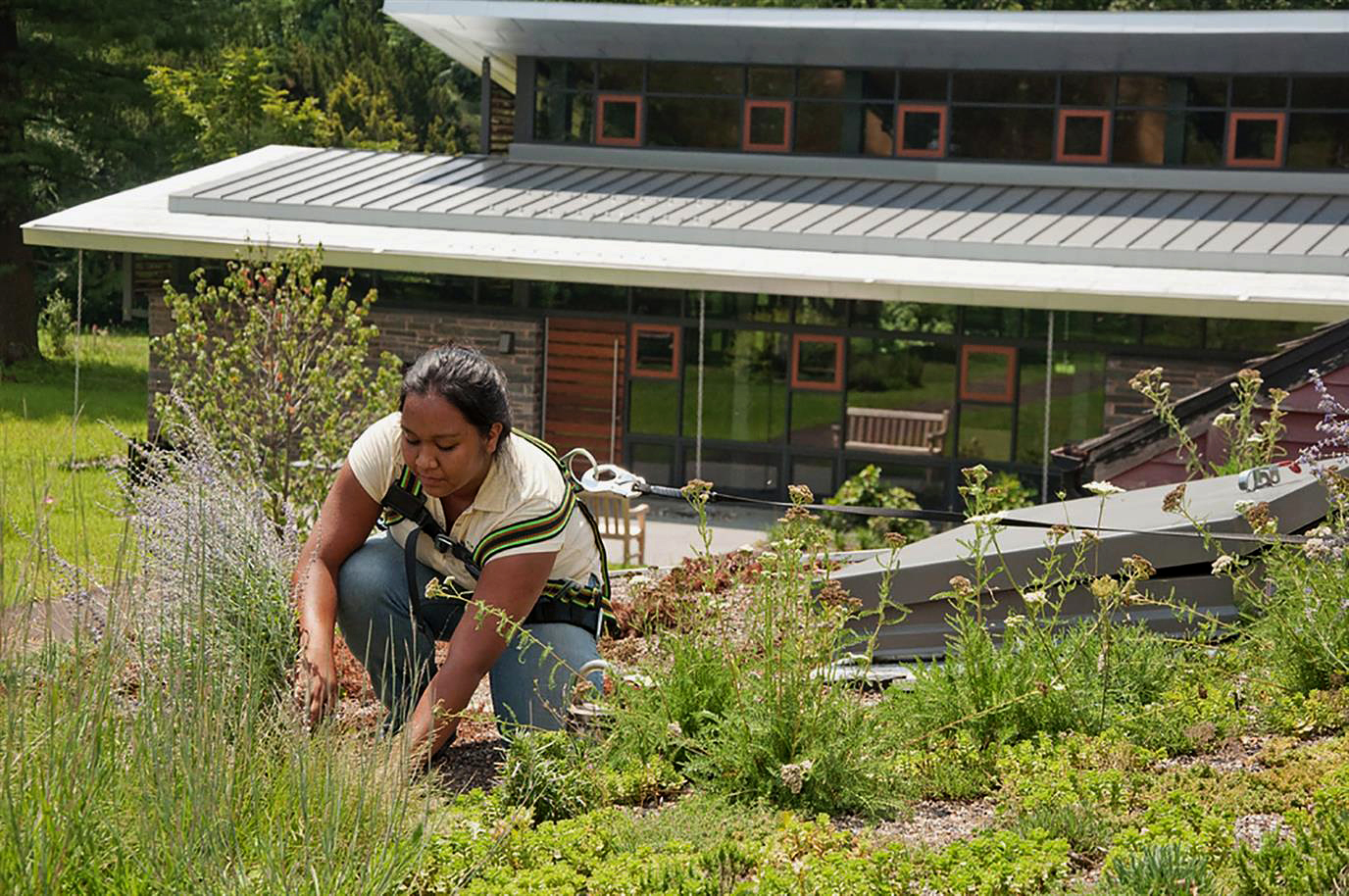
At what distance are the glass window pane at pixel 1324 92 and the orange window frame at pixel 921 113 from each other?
3.90 metres

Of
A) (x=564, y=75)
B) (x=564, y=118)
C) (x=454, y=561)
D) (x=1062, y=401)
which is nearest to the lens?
(x=454, y=561)

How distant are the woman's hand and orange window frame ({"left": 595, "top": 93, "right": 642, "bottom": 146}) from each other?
1648 cm

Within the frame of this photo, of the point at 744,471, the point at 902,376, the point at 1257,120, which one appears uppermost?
the point at 1257,120

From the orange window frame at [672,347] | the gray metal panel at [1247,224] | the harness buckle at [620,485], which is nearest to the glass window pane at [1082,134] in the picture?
the gray metal panel at [1247,224]

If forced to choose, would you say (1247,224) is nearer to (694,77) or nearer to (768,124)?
(768,124)

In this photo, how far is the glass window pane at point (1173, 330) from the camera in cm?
1576

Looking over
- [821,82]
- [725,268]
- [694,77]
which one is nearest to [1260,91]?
[821,82]

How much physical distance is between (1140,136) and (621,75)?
6.30m

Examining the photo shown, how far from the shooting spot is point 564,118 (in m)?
20.4

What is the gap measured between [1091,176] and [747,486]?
550 centimetres

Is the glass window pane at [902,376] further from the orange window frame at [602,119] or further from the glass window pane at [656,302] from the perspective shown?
the orange window frame at [602,119]

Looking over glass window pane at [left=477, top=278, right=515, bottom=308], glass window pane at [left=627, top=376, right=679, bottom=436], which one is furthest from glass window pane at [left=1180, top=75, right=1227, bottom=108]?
glass window pane at [left=477, top=278, right=515, bottom=308]

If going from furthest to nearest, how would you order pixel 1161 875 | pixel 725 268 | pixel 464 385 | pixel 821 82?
pixel 821 82 → pixel 725 268 → pixel 464 385 → pixel 1161 875

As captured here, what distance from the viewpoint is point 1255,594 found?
16.9 ft
